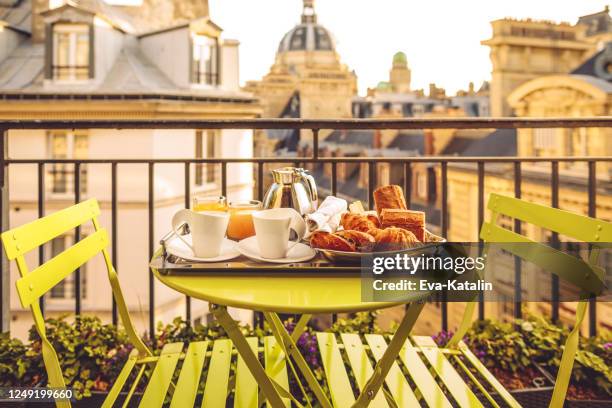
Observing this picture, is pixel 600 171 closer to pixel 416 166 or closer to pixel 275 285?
pixel 416 166

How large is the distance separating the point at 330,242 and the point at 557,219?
2.44 feet

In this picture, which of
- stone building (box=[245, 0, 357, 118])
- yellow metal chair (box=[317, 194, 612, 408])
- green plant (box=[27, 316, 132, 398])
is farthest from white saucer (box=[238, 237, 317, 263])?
stone building (box=[245, 0, 357, 118])

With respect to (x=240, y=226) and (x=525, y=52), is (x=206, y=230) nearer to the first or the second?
(x=240, y=226)

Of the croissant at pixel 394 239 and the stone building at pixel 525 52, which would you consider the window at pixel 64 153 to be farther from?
the stone building at pixel 525 52

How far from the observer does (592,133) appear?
51.9 feet

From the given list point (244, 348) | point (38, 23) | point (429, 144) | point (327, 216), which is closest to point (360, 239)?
point (327, 216)

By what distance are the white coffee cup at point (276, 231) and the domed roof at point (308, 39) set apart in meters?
109

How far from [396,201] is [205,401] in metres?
0.89

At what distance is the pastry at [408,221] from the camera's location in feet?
5.78

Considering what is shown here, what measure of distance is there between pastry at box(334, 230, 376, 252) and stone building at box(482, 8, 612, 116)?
21296 millimetres

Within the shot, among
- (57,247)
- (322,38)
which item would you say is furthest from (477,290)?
(322,38)

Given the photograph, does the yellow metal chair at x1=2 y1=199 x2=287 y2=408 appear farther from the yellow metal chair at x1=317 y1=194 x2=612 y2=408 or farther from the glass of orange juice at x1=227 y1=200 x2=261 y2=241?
the glass of orange juice at x1=227 y1=200 x2=261 y2=241

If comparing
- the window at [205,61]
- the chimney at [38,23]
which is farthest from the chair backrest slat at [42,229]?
the chimney at [38,23]

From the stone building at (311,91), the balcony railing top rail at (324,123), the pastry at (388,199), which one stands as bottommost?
the pastry at (388,199)
